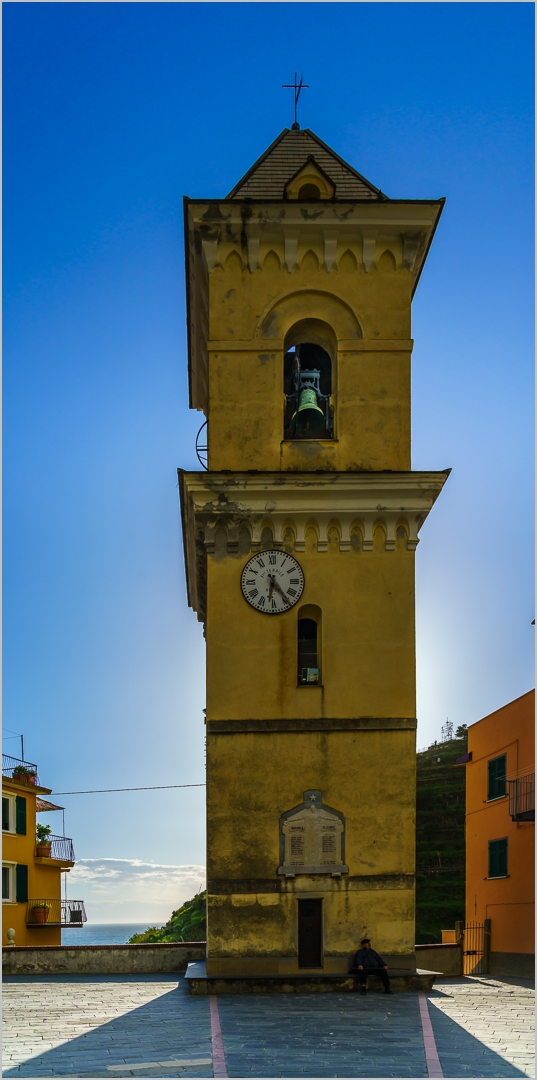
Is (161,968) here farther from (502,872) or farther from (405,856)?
(502,872)

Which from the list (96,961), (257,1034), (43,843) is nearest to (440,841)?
(43,843)

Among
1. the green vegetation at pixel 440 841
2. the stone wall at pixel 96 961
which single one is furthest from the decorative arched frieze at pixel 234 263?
the green vegetation at pixel 440 841

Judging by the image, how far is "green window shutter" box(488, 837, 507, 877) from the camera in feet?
90.7

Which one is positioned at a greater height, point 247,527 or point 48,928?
point 247,527

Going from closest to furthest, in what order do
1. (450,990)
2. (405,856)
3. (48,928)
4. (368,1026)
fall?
(368,1026) → (405,856) → (450,990) → (48,928)

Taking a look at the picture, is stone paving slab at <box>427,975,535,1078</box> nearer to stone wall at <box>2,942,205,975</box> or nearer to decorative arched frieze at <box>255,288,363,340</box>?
stone wall at <box>2,942,205,975</box>

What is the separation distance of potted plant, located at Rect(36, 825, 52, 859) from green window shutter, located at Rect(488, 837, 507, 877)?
19.0m

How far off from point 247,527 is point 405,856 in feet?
19.4

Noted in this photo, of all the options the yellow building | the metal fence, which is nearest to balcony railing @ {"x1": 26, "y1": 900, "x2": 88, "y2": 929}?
the yellow building

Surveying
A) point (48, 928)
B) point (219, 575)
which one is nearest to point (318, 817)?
point (219, 575)

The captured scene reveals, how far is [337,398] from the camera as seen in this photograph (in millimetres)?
20281

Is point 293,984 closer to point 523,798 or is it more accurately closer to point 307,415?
point 307,415

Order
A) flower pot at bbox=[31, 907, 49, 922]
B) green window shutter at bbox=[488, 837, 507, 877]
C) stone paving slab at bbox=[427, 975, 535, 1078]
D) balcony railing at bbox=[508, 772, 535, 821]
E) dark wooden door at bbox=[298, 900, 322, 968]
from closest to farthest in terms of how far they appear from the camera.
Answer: stone paving slab at bbox=[427, 975, 535, 1078]
dark wooden door at bbox=[298, 900, 322, 968]
balcony railing at bbox=[508, 772, 535, 821]
green window shutter at bbox=[488, 837, 507, 877]
flower pot at bbox=[31, 907, 49, 922]

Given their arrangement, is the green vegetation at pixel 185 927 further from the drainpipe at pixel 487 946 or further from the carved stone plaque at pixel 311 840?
the carved stone plaque at pixel 311 840
